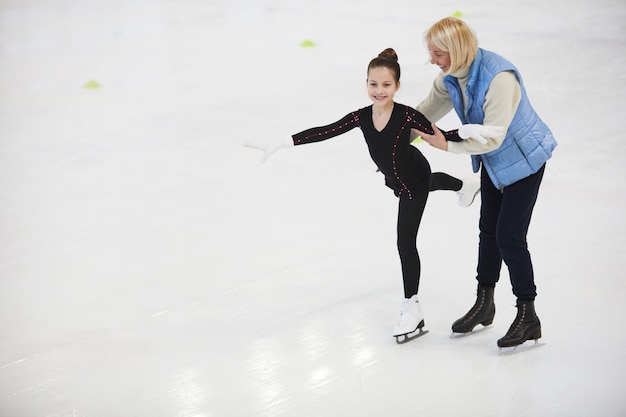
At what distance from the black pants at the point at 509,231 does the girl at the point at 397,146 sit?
0.25 m

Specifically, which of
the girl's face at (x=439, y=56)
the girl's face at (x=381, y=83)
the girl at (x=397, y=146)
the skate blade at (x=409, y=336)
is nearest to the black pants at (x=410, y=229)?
the girl at (x=397, y=146)

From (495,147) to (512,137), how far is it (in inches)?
5.1

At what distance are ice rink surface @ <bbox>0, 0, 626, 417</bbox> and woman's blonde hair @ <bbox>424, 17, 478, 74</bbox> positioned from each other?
107 centimetres

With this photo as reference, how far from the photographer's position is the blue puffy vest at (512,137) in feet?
8.86

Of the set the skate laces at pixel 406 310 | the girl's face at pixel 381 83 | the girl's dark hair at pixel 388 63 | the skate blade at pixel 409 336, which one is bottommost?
the skate blade at pixel 409 336

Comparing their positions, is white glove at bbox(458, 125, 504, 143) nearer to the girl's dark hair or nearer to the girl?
the girl

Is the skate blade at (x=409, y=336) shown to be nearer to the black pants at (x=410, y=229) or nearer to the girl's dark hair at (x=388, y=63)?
the black pants at (x=410, y=229)

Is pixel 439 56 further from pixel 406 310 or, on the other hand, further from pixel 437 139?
pixel 406 310

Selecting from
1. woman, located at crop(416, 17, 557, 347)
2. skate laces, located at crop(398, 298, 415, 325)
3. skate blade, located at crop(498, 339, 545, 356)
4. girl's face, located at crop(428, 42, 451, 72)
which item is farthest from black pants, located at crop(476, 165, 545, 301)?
girl's face, located at crop(428, 42, 451, 72)

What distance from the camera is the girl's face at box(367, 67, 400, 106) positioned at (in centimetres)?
280

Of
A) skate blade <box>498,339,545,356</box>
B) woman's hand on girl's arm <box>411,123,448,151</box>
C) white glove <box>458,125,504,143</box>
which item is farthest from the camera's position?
skate blade <box>498,339,545,356</box>

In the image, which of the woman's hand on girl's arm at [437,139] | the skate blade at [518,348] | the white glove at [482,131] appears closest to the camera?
the white glove at [482,131]

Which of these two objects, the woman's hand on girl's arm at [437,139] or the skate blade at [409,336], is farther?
the skate blade at [409,336]

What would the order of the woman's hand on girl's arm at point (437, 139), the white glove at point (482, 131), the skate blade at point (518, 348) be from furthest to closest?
1. the skate blade at point (518, 348)
2. the woman's hand on girl's arm at point (437, 139)
3. the white glove at point (482, 131)
